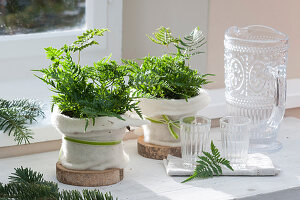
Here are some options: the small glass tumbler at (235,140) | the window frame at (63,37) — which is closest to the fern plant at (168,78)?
the small glass tumbler at (235,140)

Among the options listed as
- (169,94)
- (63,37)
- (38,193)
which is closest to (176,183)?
(169,94)

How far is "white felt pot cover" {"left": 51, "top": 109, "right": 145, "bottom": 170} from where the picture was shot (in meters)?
1.23

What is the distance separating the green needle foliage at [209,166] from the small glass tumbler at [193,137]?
19 millimetres

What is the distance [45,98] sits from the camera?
1614 mm

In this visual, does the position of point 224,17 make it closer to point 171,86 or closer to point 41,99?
point 171,86

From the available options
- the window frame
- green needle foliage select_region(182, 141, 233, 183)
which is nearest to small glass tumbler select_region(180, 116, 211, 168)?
green needle foliage select_region(182, 141, 233, 183)

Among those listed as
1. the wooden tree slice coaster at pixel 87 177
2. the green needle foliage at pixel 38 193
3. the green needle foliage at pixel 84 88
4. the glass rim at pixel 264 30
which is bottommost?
the wooden tree slice coaster at pixel 87 177

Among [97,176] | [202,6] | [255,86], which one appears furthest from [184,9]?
[97,176]

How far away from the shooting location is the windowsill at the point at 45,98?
142 cm

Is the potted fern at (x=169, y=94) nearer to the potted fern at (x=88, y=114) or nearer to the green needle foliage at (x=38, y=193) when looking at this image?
the potted fern at (x=88, y=114)

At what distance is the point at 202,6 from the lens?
168 cm

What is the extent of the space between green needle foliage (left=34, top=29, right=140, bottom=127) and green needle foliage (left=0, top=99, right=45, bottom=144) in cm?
13

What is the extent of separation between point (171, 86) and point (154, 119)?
0.26 feet

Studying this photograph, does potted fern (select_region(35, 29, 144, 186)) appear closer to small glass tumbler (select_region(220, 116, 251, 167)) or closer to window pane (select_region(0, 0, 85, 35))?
small glass tumbler (select_region(220, 116, 251, 167))
